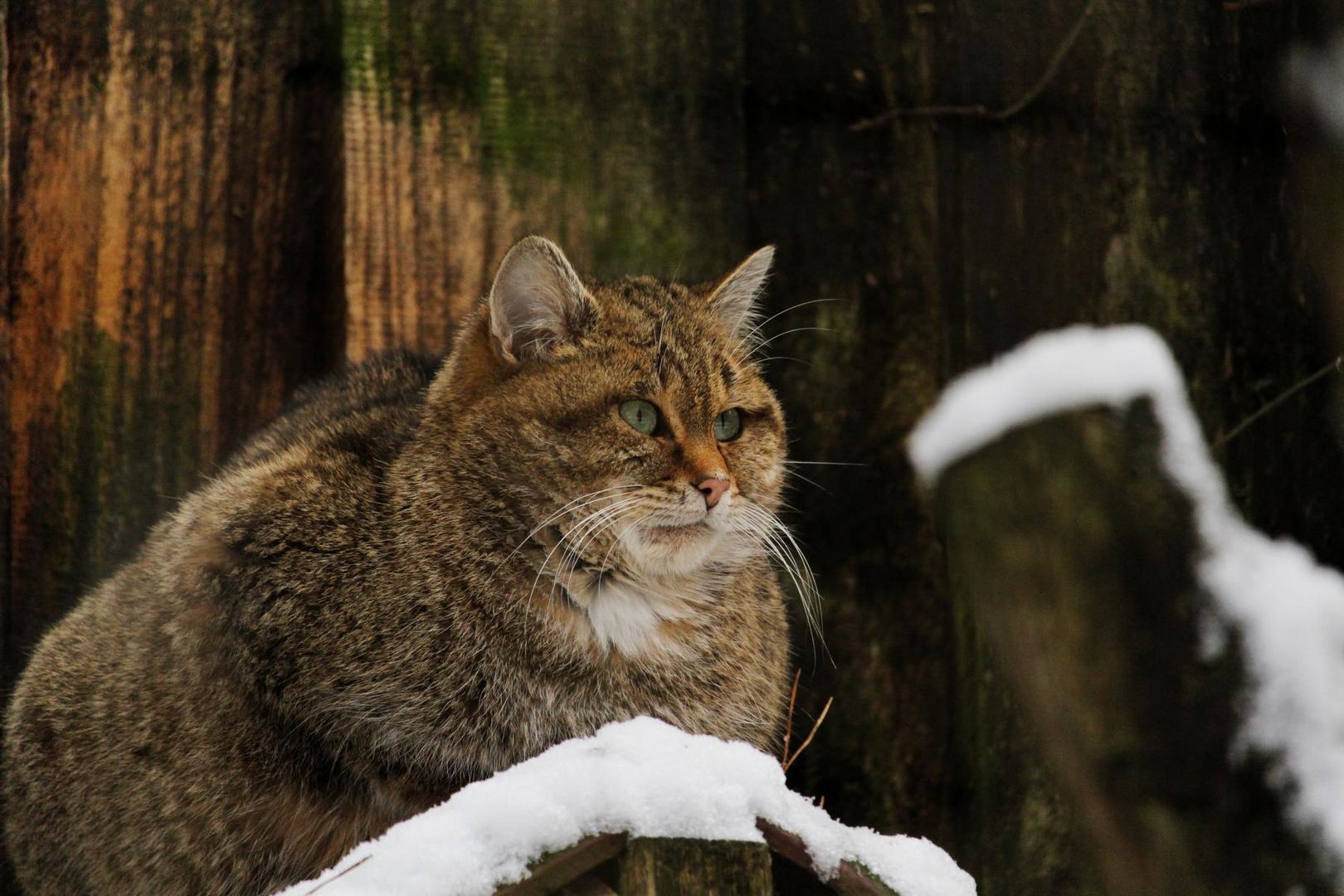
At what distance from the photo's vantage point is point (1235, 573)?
216 centimetres

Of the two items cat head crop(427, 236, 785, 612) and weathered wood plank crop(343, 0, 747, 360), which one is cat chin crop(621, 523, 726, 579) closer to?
cat head crop(427, 236, 785, 612)

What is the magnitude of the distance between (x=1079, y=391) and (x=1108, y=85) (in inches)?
66.7

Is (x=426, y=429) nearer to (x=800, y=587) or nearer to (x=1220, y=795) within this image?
(x=800, y=587)

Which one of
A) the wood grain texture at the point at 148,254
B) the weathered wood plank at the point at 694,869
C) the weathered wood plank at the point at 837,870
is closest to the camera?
the weathered wood plank at the point at 694,869

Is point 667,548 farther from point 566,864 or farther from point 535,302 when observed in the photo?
point 566,864

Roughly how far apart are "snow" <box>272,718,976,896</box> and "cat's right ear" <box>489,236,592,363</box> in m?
1.21

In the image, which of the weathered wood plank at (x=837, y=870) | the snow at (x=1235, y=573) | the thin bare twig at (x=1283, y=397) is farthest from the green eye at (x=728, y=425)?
the weathered wood plank at (x=837, y=870)

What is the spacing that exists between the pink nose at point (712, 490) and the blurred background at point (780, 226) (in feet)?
1.20

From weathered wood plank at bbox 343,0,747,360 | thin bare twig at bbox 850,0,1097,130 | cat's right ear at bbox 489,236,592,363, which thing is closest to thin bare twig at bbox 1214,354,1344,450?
thin bare twig at bbox 850,0,1097,130

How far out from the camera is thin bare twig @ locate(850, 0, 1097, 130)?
3529mm

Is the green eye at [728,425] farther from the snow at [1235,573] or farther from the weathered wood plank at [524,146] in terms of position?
the snow at [1235,573]

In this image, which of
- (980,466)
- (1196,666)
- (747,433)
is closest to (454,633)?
(747,433)

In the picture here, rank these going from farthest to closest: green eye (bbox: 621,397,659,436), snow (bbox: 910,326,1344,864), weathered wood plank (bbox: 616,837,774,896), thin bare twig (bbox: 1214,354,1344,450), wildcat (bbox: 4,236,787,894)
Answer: thin bare twig (bbox: 1214,354,1344,450) → green eye (bbox: 621,397,659,436) → wildcat (bbox: 4,236,787,894) → snow (bbox: 910,326,1344,864) → weathered wood plank (bbox: 616,837,774,896)

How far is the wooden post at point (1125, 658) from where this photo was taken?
2.09 m
